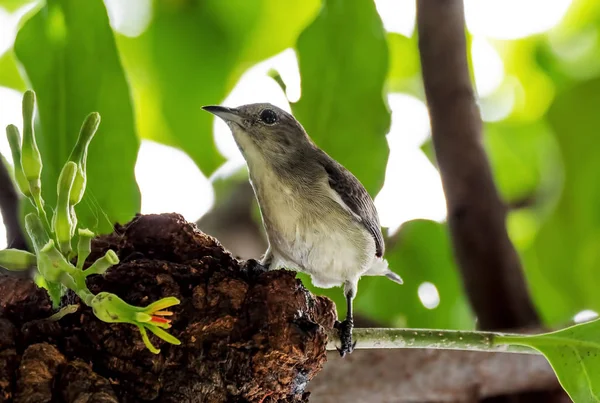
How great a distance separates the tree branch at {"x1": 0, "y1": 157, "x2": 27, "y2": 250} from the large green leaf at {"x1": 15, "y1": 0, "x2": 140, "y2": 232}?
0.32ft

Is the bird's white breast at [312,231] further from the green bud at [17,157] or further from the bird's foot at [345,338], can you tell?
the green bud at [17,157]

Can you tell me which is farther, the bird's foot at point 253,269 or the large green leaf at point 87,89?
the large green leaf at point 87,89

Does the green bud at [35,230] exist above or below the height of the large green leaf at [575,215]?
below

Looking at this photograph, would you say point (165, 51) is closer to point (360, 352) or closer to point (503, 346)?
point (360, 352)

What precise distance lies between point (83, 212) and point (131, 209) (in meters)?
0.14

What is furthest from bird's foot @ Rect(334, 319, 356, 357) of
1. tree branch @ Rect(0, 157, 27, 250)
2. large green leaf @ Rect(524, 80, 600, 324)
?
large green leaf @ Rect(524, 80, 600, 324)

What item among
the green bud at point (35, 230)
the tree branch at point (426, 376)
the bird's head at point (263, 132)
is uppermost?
the bird's head at point (263, 132)

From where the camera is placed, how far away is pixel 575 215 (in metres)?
1.97

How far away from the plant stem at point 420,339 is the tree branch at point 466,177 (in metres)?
0.68

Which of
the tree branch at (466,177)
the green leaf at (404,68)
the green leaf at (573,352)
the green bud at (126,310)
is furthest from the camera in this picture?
the green leaf at (404,68)

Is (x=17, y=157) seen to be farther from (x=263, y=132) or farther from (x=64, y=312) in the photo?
(x=263, y=132)

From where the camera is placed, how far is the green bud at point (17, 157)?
28.3 inches

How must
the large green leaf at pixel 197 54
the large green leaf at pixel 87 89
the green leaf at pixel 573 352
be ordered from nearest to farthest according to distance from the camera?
1. the green leaf at pixel 573 352
2. the large green leaf at pixel 87 89
3. the large green leaf at pixel 197 54

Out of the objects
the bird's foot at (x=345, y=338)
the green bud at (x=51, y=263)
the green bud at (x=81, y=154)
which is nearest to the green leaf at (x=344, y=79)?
the bird's foot at (x=345, y=338)
